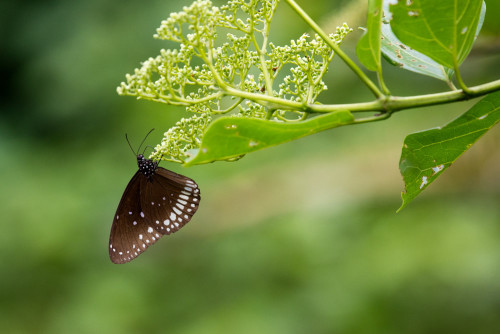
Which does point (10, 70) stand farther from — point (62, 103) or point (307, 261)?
point (307, 261)

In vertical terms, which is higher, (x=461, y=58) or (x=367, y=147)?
(x=461, y=58)

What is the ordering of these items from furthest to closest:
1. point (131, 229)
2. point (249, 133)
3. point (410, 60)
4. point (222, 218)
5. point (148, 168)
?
point (222, 218) → point (131, 229) → point (148, 168) → point (410, 60) → point (249, 133)

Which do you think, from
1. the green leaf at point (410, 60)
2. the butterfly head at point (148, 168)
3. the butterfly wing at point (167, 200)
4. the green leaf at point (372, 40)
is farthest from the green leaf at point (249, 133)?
the butterfly head at point (148, 168)

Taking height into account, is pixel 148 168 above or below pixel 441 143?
above

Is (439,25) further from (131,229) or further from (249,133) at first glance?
(131,229)

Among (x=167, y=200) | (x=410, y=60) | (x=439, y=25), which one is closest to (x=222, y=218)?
(x=167, y=200)

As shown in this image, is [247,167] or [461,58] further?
[247,167]

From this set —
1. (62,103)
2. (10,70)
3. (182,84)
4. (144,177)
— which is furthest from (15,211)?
(182,84)
